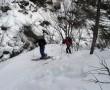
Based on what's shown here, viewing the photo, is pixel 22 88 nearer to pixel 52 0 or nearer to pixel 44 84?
pixel 44 84

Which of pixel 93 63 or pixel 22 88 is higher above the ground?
pixel 93 63

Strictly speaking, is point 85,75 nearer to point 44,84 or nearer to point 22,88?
point 44,84

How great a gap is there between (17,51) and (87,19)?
32.2 feet

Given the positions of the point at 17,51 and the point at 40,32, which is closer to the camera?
the point at 17,51

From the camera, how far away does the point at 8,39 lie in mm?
19766

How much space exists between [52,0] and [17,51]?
9830mm

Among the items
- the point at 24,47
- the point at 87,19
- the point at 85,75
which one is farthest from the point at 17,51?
the point at 85,75

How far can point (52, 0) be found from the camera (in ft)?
89.0

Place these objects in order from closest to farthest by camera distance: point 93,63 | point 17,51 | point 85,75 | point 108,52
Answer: point 85,75 → point 93,63 → point 108,52 → point 17,51

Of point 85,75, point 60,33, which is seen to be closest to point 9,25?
point 60,33

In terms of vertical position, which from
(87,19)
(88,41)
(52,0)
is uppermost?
(52,0)

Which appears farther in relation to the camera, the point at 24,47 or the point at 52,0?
the point at 52,0

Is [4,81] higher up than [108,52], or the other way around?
[108,52]

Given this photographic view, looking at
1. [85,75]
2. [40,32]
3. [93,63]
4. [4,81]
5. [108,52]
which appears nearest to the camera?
[85,75]
